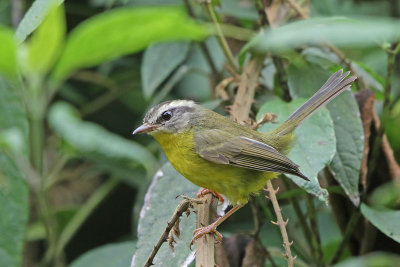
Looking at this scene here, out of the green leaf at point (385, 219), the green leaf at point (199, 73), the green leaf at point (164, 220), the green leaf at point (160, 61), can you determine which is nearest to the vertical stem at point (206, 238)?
the green leaf at point (164, 220)

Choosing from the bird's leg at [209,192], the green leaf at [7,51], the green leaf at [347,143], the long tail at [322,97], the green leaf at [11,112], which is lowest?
the bird's leg at [209,192]

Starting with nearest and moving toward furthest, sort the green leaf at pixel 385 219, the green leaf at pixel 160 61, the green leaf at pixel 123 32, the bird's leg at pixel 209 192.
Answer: the green leaf at pixel 123 32
the green leaf at pixel 385 219
the bird's leg at pixel 209 192
the green leaf at pixel 160 61

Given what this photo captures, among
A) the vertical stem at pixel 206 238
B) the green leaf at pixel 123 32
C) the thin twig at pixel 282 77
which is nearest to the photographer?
the green leaf at pixel 123 32

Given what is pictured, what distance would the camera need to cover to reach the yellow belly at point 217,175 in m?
Answer: 2.30

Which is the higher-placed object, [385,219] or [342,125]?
[342,125]

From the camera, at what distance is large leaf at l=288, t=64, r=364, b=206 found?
2.10m

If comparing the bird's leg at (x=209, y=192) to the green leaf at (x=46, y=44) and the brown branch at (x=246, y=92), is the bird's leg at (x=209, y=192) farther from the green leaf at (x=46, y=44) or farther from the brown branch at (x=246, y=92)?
the green leaf at (x=46, y=44)

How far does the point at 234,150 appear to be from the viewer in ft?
7.89

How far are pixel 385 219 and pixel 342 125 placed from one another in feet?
1.36

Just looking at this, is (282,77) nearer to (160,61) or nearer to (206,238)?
(160,61)

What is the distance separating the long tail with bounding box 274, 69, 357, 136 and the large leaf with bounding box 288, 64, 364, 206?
77 mm

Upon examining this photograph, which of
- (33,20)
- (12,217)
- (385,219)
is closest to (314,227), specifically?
(385,219)

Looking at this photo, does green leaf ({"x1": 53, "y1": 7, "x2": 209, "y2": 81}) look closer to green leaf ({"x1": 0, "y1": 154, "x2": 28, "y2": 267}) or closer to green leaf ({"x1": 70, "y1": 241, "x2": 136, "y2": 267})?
green leaf ({"x1": 0, "y1": 154, "x2": 28, "y2": 267})

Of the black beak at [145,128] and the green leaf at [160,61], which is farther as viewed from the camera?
the green leaf at [160,61]
